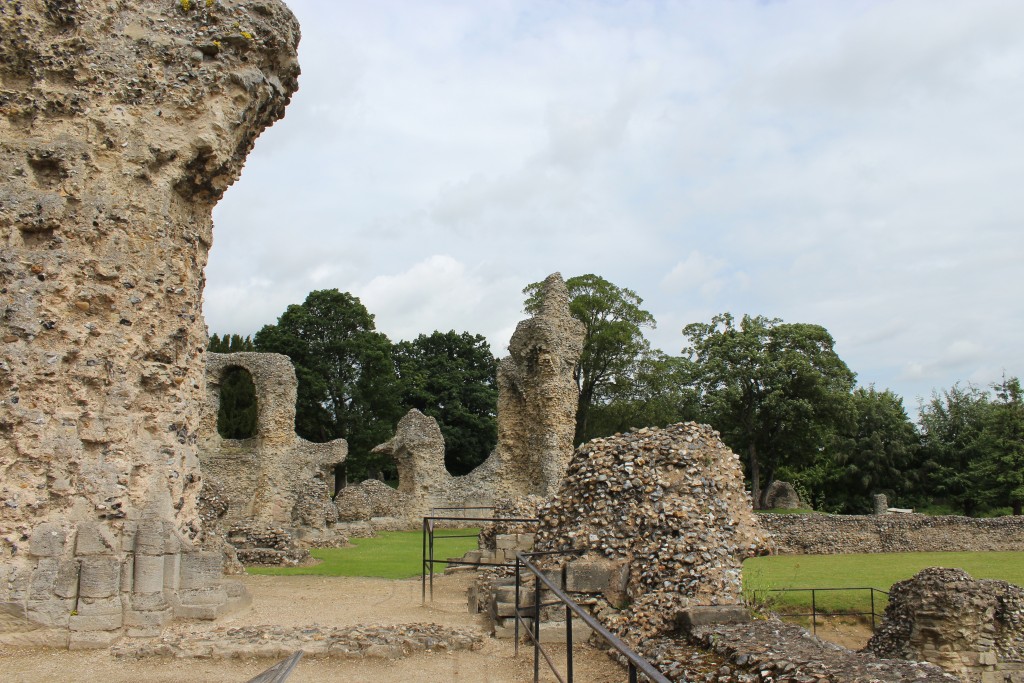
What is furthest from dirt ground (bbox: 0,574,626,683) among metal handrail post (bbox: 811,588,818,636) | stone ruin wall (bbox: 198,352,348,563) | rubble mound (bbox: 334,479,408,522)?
rubble mound (bbox: 334,479,408,522)

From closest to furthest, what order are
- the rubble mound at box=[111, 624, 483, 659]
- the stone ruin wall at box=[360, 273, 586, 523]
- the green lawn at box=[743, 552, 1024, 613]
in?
the rubble mound at box=[111, 624, 483, 659] < the green lawn at box=[743, 552, 1024, 613] < the stone ruin wall at box=[360, 273, 586, 523]

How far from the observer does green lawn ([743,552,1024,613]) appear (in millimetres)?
12789

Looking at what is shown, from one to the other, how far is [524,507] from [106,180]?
9.78 metres

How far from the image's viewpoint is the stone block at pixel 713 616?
6.16m

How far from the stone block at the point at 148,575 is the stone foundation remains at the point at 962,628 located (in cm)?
925

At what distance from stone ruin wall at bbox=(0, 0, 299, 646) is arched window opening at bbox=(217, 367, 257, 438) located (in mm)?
26967

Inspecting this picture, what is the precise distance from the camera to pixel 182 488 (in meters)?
8.38

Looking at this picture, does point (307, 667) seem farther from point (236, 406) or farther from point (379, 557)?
point (236, 406)

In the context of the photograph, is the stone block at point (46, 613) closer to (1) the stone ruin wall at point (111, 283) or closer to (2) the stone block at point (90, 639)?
(1) the stone ruin wall at point (111, 283)

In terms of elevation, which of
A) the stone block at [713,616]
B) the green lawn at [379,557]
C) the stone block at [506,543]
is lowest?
the green lawn at [379,557]

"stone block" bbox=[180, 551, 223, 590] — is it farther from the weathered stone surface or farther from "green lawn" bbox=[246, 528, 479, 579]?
the weathered stone surface

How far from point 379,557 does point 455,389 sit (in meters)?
25.2

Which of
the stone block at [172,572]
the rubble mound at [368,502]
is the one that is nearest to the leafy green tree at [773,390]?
the rubble mound at [368,502]

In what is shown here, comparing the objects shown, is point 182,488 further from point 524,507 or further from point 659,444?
point 524,507
